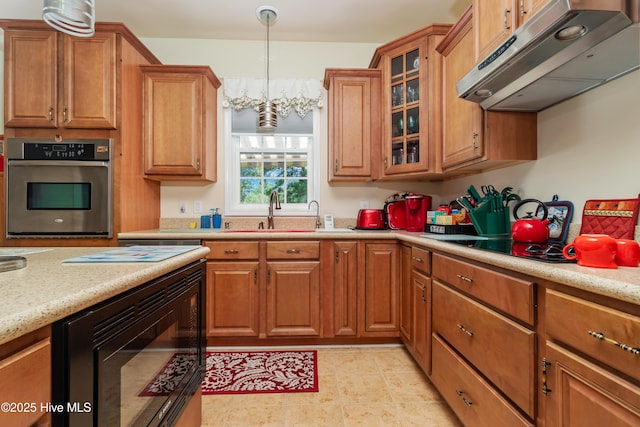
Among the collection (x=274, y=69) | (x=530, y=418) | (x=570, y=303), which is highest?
(x=274, y=69)

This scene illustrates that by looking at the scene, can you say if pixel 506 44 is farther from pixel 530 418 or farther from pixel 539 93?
pixel 530 418

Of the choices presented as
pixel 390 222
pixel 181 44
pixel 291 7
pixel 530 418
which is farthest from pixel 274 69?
pixel 530 418

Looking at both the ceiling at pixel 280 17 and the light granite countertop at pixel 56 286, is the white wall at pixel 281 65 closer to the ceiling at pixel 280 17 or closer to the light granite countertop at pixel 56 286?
the ceiling at pixel 280 17

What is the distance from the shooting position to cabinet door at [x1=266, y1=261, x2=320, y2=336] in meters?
2.34

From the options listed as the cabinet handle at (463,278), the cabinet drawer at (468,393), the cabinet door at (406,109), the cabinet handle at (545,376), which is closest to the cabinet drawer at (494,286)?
the cabinet handle at (463,278)

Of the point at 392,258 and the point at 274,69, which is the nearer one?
the point at 392,258

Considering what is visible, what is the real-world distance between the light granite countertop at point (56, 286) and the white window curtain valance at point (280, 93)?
227cm

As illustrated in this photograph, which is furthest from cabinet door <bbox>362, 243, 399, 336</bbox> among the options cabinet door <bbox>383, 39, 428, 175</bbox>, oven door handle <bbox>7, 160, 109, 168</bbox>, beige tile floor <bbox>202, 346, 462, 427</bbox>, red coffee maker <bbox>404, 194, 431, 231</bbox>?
oven door handle <bbox>7, 160, 109, 168</bbox>

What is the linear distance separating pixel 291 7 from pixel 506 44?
74.9 inches

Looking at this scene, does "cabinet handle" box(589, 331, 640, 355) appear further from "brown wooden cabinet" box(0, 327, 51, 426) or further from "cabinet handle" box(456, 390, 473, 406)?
"brown wooden cabinet" box(0, 327, 51, 426)

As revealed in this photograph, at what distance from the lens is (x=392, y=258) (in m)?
2.36

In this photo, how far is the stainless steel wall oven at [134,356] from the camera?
607 mm

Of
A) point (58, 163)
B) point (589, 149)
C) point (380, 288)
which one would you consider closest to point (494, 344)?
point (589, 149)

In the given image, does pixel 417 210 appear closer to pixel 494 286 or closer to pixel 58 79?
pixel 494 286
